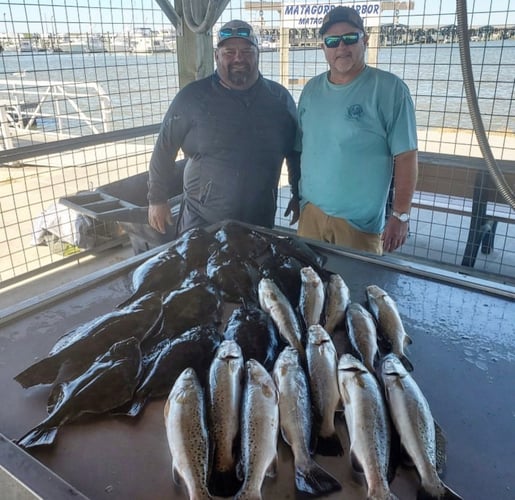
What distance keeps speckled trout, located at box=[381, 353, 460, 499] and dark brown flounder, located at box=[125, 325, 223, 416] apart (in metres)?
0.51

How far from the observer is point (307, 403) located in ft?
4.11

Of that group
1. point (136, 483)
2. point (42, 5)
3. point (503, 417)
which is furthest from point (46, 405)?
point (42, 5)

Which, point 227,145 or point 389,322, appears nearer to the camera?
point 389,322

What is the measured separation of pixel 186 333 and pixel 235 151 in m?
→ 1.61

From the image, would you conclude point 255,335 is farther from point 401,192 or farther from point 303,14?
point 303,14

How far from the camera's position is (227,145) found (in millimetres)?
2889

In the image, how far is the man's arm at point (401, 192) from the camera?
2.56 metres

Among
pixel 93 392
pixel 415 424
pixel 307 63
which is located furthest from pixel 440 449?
pixel 307 63

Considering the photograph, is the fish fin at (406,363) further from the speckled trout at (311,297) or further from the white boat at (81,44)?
the white boat at (81,44)

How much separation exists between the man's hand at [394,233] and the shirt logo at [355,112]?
58 cm

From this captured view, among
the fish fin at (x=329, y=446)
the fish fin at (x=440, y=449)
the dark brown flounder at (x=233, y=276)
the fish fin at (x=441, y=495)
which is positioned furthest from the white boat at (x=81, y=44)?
the fish fin at (x=441, y=495)

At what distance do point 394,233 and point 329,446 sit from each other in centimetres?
172

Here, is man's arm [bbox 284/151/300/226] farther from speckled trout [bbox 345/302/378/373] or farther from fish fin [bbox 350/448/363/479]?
fish fin [bbox 350/448/363/479]

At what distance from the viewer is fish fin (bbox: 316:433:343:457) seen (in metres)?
1.15
